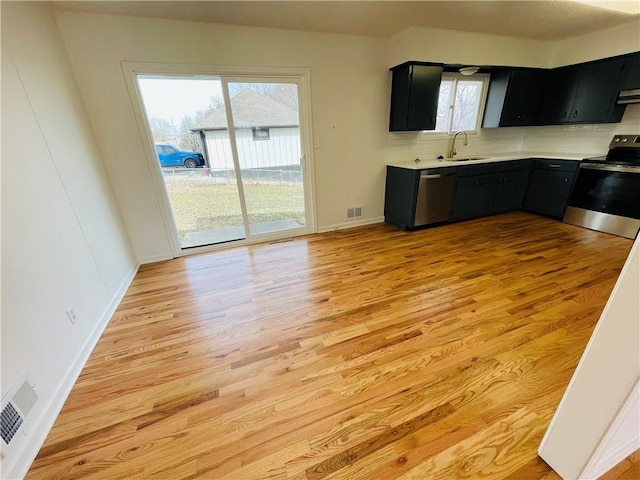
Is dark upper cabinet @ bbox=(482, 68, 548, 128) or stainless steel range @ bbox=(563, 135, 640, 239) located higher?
dark upper cabinet @ bbox=(482, 68, 548, 128)

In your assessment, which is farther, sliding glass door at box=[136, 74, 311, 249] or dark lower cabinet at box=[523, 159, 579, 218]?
dark lower cabinet at box=[523, 159, 579, 218]

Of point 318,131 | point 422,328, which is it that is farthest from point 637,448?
point 318,131

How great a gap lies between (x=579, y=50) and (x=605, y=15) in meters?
0.79

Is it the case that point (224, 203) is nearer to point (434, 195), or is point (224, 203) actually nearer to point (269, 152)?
point (269, 152)

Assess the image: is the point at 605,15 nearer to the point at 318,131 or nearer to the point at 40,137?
the point at 318,131

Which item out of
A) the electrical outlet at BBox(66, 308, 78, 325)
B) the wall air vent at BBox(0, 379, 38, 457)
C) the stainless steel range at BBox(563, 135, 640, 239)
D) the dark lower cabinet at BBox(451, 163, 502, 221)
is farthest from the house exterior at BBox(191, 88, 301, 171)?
the stainless steel range at BBox(563, 135, 640, 239)

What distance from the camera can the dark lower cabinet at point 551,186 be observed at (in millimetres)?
3611

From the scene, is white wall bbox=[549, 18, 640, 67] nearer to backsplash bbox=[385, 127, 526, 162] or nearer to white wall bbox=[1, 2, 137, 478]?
backsplash bbox=[385, 127, 526, 162]

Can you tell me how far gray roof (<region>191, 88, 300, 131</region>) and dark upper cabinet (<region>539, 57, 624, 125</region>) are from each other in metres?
3.99

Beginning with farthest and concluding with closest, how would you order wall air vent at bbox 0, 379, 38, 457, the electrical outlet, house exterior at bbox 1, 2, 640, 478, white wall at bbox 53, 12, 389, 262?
white wall at bbox 53, 12, 389, 262, the electrical outlet, house exterior at bbox 1, 2, 640, 478, wall air vent at bbox 0, 379, 38, 457

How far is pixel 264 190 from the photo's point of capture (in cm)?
354

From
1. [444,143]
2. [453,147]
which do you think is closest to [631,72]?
[453,147]

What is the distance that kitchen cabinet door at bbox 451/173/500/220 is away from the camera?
3.77 m

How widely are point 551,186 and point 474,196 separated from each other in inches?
44.4
